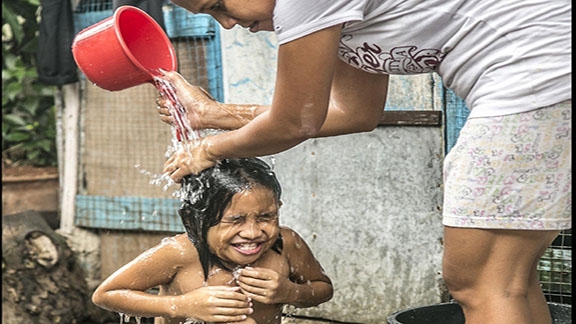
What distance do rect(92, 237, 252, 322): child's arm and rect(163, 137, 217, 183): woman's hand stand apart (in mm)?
501

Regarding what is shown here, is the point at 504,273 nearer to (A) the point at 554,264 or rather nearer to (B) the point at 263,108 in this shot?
(B) the point at 263,108

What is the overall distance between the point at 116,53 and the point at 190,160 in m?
0.48

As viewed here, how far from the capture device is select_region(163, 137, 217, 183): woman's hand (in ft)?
9.25

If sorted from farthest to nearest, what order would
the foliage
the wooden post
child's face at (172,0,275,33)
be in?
the foliage
the wooden post
child's face at (172,0,275,33)

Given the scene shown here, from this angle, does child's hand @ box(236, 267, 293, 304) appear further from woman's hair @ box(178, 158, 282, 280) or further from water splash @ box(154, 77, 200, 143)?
water splash @ box(154, 77, 200, 143)

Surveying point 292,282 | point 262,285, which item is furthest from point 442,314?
point 262,285

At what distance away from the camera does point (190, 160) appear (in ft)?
9.41

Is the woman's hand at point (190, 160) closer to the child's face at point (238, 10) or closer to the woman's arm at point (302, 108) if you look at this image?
the woman's arm at point (302, 108)

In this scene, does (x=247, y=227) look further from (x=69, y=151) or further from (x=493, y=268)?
(x=69, y=151)

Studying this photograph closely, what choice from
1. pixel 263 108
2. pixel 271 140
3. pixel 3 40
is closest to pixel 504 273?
pixel 271 140

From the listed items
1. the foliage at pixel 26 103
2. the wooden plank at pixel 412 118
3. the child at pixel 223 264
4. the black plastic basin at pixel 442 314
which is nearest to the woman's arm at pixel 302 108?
the child at pixel 223 264

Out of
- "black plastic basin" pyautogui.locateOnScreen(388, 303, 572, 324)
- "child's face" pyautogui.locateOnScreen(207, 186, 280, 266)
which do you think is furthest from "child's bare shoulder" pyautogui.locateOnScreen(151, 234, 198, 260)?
"black plastic basin" pyautogui.locateOnScreen(388, 303, 572, 324)

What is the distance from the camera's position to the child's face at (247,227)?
128 inches

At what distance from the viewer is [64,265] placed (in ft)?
18.3
